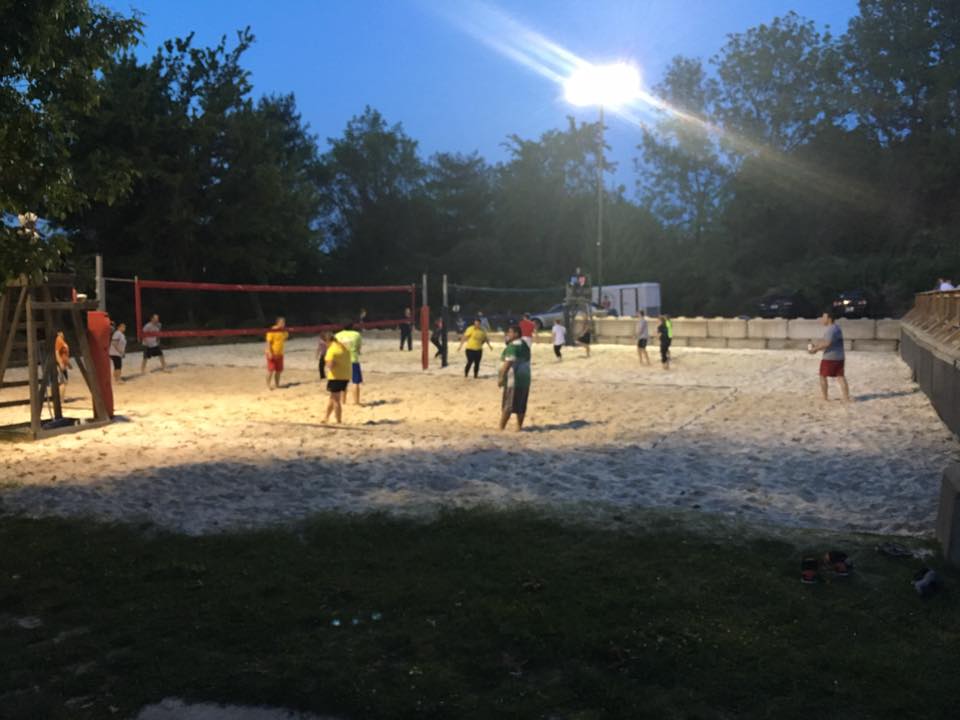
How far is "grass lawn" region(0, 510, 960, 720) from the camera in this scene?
3490 millimetres

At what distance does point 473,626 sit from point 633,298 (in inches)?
1360

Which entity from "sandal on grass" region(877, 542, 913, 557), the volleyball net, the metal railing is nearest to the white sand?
"sandal on grass" region(877, 542, 913, 557)

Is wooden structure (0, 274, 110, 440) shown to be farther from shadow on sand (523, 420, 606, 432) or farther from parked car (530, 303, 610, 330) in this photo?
parked car (530, 303, 610, 330)

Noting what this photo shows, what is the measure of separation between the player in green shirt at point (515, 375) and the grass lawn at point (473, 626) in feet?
15.2

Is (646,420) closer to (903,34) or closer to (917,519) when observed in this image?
(917,519)

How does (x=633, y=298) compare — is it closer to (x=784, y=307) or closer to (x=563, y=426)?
(x=784, y=307)

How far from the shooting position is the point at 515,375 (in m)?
10.6

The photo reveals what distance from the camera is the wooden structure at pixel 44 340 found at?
400 inches

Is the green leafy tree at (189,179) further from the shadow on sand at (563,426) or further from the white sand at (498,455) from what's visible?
the shadow on sand at (563,426)

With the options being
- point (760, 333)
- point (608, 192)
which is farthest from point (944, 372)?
point (608, 192)

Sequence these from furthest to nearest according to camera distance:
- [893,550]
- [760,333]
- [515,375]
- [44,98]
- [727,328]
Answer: [727,328], [760,333], [515,375], [44,98], [893,550]

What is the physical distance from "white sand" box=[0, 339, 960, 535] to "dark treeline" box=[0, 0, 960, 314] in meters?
11.5

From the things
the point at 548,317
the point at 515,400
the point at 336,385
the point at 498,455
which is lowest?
the point at 498,455

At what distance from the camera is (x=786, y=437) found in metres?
10.0
